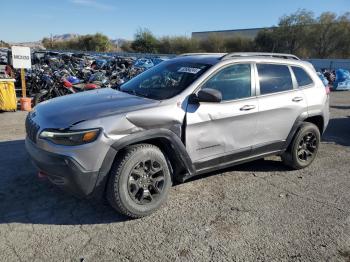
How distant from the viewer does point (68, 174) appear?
3.44m

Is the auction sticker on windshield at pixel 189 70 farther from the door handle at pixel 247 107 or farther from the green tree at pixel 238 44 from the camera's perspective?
the green tree at pixel 238 44

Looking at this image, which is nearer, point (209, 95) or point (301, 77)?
point (209, 95)

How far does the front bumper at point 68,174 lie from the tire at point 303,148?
316 cm

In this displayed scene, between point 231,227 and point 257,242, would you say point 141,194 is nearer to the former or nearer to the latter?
point 231,227

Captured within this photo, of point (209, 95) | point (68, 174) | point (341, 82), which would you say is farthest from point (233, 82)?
point (341, 82)

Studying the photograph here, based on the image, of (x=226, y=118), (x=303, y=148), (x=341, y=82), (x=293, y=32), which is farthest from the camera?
(x=293, y=32)

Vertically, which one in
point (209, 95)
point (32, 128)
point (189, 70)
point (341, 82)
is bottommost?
point (341, 82)

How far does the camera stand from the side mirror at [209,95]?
400 centimetres

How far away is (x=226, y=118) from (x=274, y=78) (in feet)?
3.93

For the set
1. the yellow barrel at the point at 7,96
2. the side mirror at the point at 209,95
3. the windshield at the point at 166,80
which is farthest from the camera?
the yellow barrel at the point at 7,96

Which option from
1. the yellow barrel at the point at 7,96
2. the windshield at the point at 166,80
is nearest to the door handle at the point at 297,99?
the windshield at the point at 166,80

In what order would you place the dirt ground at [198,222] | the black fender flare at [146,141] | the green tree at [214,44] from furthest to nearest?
the green tree at [214,44], the black fender flare at [146,141], the dirt ground at [198,222]

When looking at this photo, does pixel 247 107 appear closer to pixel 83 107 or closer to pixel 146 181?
pixel 146 181

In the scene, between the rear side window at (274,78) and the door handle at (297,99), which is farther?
the door handle at (297,99)
